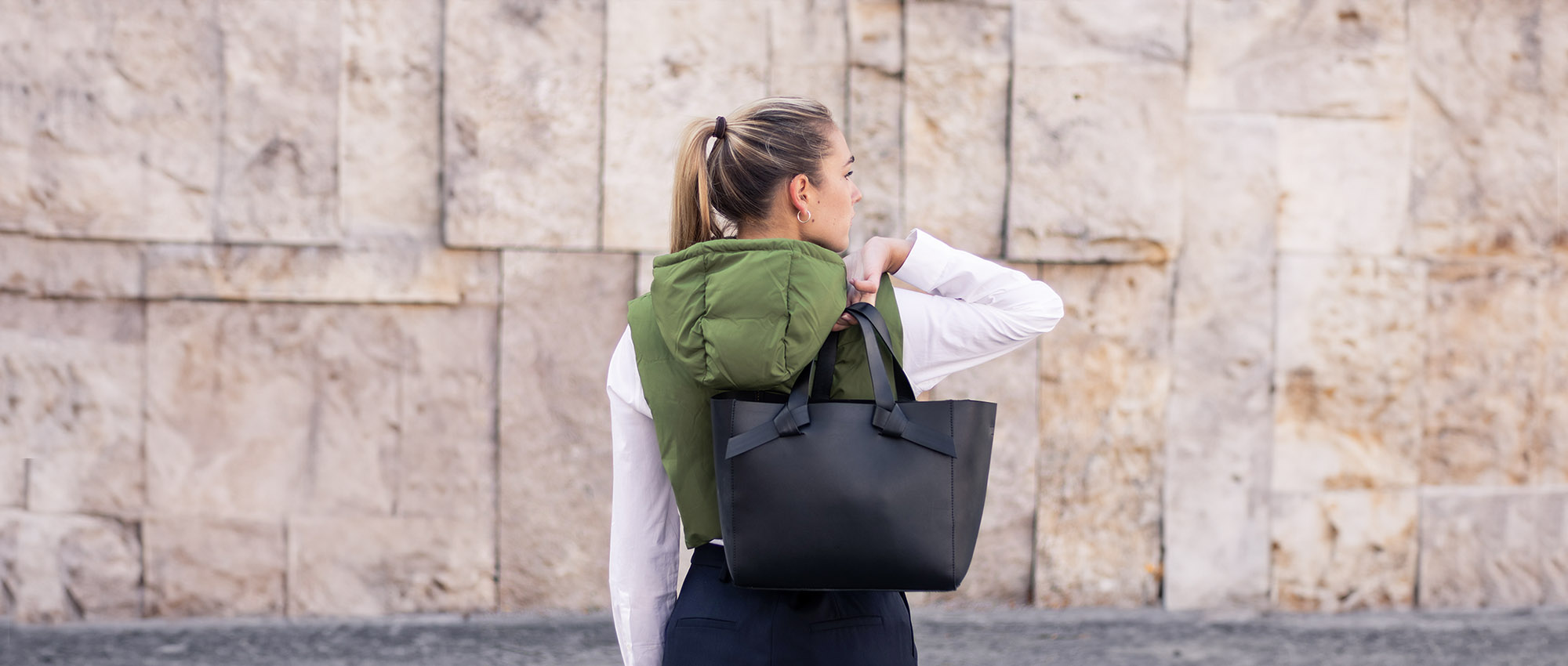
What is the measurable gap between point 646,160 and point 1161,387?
2166 millimetres

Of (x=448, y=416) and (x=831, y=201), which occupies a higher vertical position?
(x=831, y=201)

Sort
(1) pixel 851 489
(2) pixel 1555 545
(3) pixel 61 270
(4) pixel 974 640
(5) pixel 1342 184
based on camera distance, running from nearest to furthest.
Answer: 1. (1) pixel 851 489
2. (4) pixel 974 640
3. (3) pixel 61 270
4. (5) pixel 1342 184
5. (2) pixel 1555 545

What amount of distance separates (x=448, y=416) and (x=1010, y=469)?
2163 millimetres

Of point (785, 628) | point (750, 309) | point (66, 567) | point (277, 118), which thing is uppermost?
point (277, 118)

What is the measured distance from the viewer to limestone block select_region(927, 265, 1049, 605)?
12.9 feet

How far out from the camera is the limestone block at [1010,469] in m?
3.93

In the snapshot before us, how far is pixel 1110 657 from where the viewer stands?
3.59 m

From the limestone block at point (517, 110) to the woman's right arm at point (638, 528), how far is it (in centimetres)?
244

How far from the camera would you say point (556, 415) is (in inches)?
153

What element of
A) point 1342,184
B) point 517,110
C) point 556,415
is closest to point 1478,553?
point 1342,184

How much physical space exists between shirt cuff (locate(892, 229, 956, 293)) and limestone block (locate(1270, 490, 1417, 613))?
3.02 metres

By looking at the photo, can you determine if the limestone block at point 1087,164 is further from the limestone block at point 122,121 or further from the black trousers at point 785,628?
the limestone block at point 122,121

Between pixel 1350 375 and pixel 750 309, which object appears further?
pixel 1350 375

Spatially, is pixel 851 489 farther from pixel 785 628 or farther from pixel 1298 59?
pixel 1298 59
